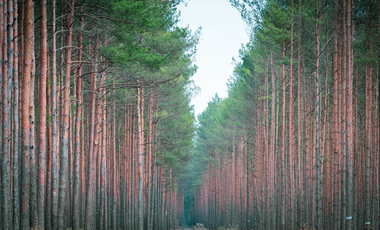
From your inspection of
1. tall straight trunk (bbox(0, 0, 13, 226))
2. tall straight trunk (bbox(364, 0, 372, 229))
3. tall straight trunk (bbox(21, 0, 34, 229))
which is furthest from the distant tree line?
tall straight trunk (bbox(0, 0, 13, 226))

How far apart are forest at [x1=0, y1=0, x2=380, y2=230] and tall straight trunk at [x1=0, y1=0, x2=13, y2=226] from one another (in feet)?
0.10

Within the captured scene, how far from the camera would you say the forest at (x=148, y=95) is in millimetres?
10898

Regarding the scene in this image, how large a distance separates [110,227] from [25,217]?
14596 millimetres

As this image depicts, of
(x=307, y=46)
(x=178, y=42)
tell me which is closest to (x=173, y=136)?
(x=178, y=42)

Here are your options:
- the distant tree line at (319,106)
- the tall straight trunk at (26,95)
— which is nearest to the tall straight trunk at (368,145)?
the distant tree line at (319,106)

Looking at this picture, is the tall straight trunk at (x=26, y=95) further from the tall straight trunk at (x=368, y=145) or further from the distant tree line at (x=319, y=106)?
the tall straight trunk at (x=368, y=145)

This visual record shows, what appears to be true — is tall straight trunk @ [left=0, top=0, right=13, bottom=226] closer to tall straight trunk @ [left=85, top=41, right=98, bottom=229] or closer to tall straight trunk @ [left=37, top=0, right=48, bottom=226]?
tall straight trunk @ [left=37, top=0, right=48, bottom=226]

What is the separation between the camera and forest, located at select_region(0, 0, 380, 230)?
1090 cm

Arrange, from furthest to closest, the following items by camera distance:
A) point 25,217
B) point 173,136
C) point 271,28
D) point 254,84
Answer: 1. point 173,136
2. point 254,84
3. point 271,28
4. point 25,217

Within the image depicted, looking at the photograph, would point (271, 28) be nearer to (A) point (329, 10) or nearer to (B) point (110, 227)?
(A) point (329, 10)

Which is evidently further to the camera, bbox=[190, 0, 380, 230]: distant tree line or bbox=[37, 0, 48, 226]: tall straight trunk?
bbox=[190, 0, 380, 230]: distant tree line

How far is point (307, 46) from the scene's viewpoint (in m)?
19.7

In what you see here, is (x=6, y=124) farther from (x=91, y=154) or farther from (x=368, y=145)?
(x=368, y=145)

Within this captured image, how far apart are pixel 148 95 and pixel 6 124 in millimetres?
7815
